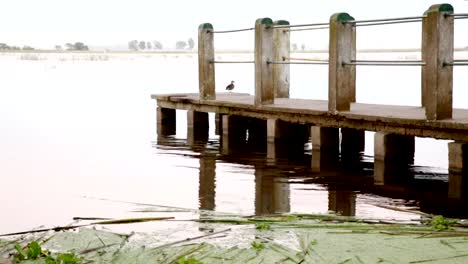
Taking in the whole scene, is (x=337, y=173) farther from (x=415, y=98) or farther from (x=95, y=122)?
(x=415, y=98)

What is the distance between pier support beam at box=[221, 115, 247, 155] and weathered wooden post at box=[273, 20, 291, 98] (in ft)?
2.60

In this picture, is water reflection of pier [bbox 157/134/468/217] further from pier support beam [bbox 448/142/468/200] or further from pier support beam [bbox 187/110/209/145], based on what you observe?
pier support beam [bbox 187/110/209/145]

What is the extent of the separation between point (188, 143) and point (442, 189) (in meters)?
6.27

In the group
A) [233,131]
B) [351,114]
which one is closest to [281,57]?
[233,131]

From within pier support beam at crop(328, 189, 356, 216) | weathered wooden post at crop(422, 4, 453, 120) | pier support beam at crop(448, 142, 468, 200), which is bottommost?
pier support beam at crop(328, 189, 356, 216)

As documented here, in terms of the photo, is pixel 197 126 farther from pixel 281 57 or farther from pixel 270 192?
pixel 270 192

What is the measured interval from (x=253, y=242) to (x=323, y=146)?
632 centimetres

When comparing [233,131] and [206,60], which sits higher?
[206,60]

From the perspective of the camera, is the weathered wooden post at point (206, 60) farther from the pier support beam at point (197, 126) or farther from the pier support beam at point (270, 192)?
the pier support beam at point (270, 192)

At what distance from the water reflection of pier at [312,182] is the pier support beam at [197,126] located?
1860mm

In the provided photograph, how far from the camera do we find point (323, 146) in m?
12.7

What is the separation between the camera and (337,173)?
11852mm

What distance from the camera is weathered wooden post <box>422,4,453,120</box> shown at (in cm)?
1006

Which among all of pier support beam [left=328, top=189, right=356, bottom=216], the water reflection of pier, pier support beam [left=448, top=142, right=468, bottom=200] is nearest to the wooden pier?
pier support beam [left=448, top=142, right=468, bottom=200]
